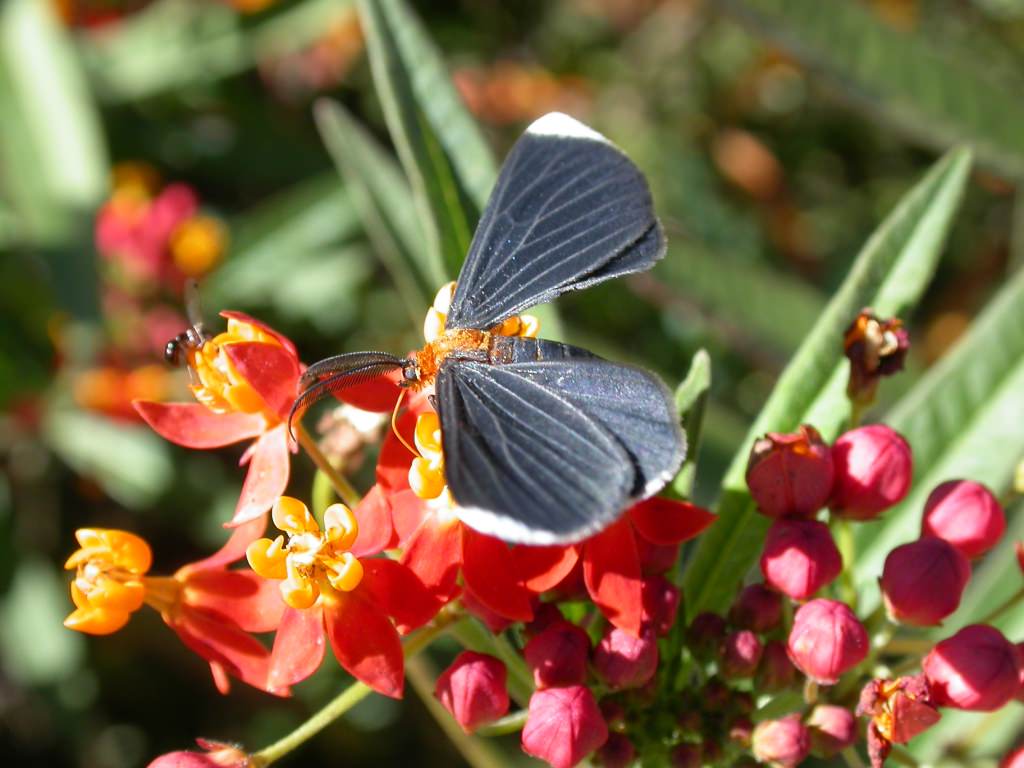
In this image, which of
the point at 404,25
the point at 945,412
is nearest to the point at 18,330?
the point at 404,25

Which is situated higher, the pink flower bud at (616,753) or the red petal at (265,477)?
the red petal at (265,477)

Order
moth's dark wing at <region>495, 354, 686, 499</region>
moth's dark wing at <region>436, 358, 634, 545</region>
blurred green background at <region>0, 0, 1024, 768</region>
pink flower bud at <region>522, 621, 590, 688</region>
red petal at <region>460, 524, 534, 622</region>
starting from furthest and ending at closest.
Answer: blurred green background at <region>0, 0, 1024, 768</region> → pink flower bud at <region>522, 621, 590, 688</region> → red petal at <region>460, 524, 534, 622</region> → moth's dark wing at <region>495, 354, 686, 499</region> → moth's dark wing at <region>436, 358, 634, 545</region>

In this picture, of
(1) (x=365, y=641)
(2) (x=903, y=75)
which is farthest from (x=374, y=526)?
(2) (x=903, y=75)

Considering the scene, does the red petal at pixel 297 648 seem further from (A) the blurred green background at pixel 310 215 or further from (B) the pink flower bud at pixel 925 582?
(A) the blurred green background at pixel 310 215

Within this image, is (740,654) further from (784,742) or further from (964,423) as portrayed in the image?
(964,423)

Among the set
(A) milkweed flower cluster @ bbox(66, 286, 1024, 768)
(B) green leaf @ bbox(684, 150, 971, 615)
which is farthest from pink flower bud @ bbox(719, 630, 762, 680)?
(B) green leaf @ bbox(684, 150, 971, 615)

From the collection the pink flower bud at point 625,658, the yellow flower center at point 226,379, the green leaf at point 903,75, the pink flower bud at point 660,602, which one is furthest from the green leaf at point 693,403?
the green leaf at point 903,75

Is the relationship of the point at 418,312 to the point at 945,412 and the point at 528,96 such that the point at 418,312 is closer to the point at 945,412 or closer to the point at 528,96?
the point at 945,412

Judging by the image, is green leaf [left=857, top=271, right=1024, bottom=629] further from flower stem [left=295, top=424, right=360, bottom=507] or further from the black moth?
flower stem [left=295, top=424, right=360, bottom=507]
